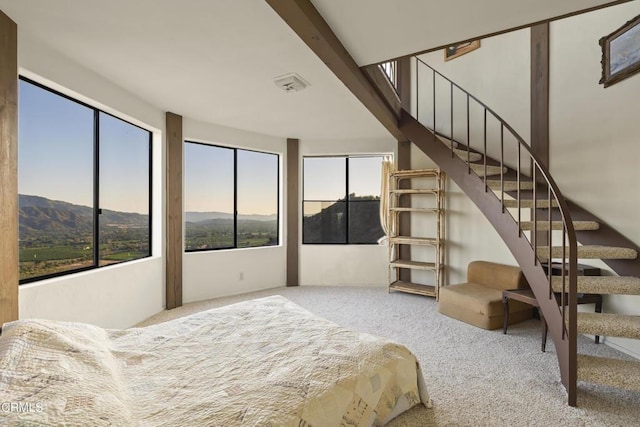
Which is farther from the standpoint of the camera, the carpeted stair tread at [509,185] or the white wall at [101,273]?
the carpeted stair tread at [509,185]

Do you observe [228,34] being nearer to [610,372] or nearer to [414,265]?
[610,372]

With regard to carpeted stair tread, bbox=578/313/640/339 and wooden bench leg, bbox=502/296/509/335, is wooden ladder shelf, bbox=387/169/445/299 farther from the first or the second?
carpeted stair tread, bbox=578/313/640/339

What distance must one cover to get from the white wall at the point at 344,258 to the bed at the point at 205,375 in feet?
10.0

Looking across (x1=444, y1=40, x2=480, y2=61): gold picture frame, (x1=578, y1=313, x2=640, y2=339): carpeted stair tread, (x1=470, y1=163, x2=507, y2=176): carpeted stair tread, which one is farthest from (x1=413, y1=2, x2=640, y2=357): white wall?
(x1=578, y1=313, x2=640, y2=339): carpeted stair tread

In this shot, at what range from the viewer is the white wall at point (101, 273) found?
230 centimetres

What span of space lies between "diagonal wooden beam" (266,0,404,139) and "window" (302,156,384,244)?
2.14 metres

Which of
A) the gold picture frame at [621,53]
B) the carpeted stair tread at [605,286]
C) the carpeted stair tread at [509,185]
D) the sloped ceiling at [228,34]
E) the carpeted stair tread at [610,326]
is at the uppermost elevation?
the gold picture frame at [621,53]

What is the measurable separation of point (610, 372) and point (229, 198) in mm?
4349

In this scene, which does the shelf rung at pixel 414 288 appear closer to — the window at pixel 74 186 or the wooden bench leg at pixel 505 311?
the wooden bench leg at pixel 505 311

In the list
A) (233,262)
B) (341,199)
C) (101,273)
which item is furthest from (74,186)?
(341,199)

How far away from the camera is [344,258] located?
5098 mm

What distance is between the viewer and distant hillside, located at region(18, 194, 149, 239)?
2.38 metres

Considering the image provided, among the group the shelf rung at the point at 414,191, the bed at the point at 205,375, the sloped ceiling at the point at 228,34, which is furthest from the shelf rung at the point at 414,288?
the sloped ceiling at the point at 228,34

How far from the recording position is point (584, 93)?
3.08 metres
